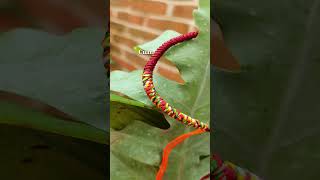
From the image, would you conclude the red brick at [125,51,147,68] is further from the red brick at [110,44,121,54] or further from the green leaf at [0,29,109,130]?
the green leaf at [0,29,109,130]

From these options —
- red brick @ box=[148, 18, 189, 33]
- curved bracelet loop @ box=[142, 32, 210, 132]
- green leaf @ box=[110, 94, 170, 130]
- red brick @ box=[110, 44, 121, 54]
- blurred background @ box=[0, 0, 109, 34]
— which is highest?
blurred background @ box=[0, 0, 109, 34]

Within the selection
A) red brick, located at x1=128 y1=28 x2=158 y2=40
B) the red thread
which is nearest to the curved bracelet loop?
the red thread

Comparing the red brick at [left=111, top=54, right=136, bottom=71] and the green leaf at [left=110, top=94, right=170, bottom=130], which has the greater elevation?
the red brick at [left=111, top=54, right=136, bottom=71]

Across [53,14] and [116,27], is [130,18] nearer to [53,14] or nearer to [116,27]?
[116,27]
